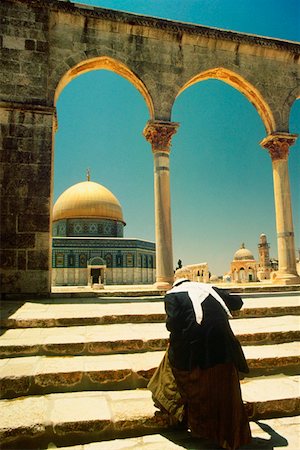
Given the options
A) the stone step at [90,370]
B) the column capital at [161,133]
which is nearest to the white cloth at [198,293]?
the stone step at [90,370]

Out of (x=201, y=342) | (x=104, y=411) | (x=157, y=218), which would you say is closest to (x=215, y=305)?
(x=201, y=342)

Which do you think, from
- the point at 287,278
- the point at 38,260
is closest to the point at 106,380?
the point at 38,260

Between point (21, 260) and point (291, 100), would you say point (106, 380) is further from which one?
point (291, 100)

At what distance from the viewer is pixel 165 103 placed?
25.0ft

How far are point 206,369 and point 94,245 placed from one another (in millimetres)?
30212

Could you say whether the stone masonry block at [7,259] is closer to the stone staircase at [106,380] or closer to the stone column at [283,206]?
the stone staircase at [106,380]

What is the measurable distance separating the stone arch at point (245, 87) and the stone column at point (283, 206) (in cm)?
41

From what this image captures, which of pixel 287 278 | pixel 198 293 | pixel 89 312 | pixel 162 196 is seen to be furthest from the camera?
pixel 287 278

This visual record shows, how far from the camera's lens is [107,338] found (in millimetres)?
3527

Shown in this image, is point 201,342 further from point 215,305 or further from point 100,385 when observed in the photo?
point 100,385

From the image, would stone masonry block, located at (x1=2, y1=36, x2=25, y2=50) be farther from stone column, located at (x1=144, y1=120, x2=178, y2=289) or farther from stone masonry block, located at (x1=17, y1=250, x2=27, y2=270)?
stone masonry block, located at (x1=17, y1=250, x2=27, y2=270)

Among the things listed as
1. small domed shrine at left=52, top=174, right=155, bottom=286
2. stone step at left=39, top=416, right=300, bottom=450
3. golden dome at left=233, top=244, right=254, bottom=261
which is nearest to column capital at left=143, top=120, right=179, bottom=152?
stone step at left=39, top=416, right=300, bottom=450

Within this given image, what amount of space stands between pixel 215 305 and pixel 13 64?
656cm

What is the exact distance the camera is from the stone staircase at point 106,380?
2.35 metres
